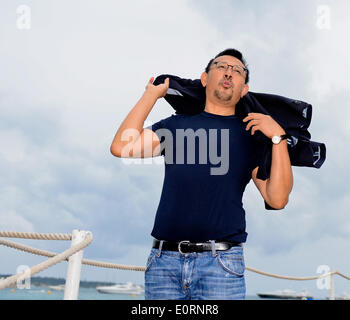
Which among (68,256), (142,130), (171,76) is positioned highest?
(171,76)

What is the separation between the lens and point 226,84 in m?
2.52

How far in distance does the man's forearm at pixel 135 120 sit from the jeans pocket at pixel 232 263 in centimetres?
86

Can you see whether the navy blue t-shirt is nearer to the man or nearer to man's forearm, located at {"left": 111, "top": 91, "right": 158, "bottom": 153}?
the man

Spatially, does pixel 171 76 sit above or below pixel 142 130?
above

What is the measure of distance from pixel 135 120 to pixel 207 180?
56cm

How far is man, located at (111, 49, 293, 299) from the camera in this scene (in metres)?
2.17

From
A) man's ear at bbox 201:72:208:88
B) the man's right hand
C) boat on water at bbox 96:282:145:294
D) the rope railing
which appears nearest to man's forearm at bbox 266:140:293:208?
man's ear at bbox 201:72:208:88

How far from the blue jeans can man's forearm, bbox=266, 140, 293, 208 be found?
44cm
